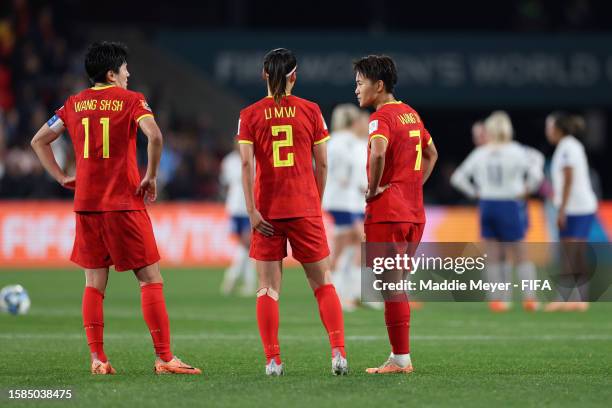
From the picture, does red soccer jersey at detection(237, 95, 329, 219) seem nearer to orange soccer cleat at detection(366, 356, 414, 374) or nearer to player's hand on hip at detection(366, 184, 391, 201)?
player's hand on hip at detection(366, 184, 391, 201)

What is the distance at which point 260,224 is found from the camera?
7.91 m

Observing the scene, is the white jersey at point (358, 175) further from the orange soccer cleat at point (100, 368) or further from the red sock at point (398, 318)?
the orange soccer cleat at point (100, 368)

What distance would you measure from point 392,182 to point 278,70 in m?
1.13

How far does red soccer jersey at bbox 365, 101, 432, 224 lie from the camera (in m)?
8.22

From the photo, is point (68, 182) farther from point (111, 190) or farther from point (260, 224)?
point (260, 224)

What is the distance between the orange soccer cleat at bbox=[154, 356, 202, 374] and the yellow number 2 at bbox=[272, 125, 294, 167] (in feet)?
5.01

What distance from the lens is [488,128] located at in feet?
48.0

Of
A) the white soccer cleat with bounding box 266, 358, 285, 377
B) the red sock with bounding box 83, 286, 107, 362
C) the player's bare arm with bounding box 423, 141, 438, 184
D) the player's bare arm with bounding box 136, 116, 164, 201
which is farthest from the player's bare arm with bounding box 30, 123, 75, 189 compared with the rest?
the player's bare arm with bounding box 423, 141, 438, 184

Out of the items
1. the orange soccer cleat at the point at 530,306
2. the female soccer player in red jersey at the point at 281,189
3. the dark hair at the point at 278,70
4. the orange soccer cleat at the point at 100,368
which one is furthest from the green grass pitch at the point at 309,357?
the dark hair at the point at 278,70

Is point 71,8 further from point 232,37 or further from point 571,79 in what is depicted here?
point 571,79

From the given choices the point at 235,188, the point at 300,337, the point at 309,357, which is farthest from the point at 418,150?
the point at 235,188

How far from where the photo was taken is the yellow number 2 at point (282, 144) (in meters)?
7.93

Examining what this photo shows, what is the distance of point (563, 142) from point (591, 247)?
9.46ft

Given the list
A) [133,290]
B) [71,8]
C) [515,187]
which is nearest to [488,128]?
[515,187]
